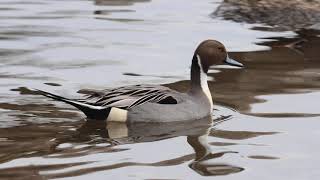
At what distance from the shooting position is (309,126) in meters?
9.00

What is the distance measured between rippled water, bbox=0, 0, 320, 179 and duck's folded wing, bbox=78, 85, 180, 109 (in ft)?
0.73

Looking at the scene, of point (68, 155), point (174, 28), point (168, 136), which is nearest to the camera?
point (68, 155)

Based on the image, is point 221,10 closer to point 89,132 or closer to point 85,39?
point 85,39

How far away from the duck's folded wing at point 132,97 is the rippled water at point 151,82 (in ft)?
0.73

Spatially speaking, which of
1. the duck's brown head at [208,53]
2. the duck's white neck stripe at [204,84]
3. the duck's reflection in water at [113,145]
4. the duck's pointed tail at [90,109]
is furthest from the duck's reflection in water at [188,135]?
the duck's brown head at [208,53]

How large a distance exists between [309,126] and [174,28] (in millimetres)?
6022

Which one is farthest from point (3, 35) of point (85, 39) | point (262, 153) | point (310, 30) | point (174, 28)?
point (262, 153)

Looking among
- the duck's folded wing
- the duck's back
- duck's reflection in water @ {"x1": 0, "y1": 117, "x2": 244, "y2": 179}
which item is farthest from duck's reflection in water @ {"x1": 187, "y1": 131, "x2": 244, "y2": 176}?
the duck's folded wing

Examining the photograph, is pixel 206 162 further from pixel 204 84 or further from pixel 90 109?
pixel 204 84

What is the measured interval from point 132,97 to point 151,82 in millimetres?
1936

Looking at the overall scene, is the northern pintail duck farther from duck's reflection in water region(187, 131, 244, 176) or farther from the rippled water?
duck's reflection in water region(187, 131, 244, 176)

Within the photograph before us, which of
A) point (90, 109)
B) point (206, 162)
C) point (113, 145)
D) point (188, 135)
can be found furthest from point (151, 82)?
point (206, 162)

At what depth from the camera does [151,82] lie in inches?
437

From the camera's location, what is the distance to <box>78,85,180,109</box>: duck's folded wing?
9117 mm
